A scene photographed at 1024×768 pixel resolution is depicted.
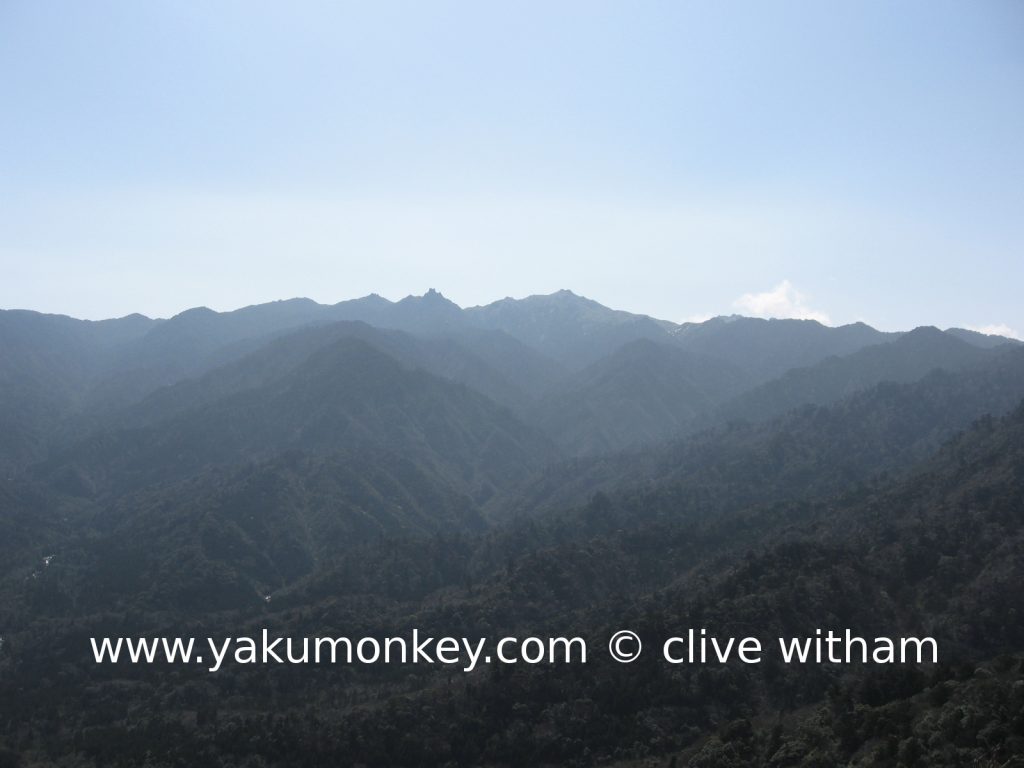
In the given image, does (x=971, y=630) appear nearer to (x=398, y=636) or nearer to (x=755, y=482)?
(x=398, y=636)

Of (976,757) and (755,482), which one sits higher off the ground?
(755,482)

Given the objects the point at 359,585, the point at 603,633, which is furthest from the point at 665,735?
the point at 359,585

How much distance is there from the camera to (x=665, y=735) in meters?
67.0

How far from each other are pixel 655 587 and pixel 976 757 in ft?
238

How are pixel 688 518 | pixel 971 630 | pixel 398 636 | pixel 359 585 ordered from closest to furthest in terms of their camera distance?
pixel 971 630 → pixel 398 636 → pixel 359 585 → pixel 688 518

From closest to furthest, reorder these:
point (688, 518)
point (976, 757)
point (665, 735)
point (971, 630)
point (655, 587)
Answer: point (976, 757)
point (665, 735)
point (971, 630)
point (655, 587)
point (688, 518)

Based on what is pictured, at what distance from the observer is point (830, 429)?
581ft

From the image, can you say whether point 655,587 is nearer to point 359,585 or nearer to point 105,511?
point 359,585

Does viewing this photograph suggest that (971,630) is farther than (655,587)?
No

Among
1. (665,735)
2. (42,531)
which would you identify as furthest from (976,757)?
(42,531)

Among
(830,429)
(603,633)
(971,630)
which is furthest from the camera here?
(830,429)

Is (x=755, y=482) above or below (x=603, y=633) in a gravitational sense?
above

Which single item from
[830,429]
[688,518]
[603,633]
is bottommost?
[603,633]

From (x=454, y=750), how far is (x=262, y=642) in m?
47.5
